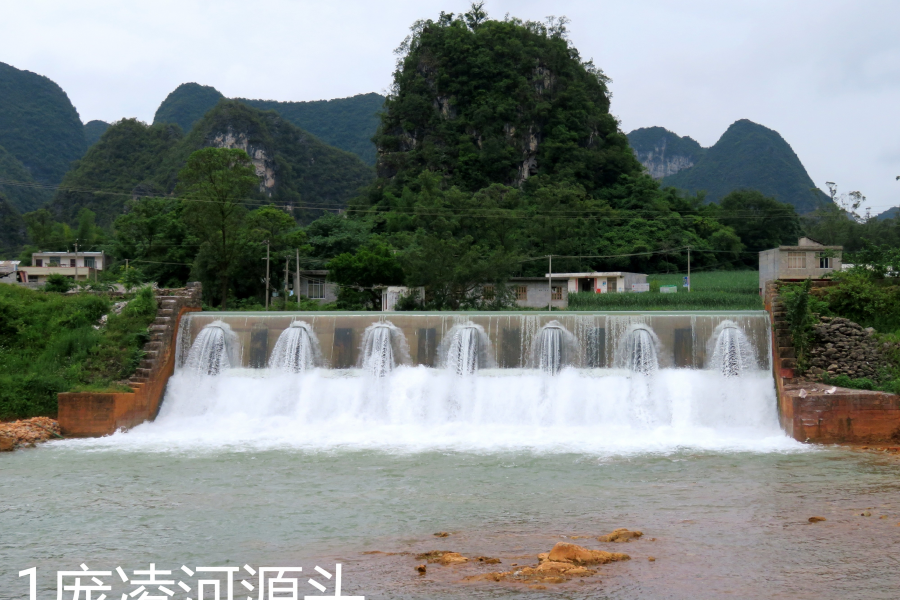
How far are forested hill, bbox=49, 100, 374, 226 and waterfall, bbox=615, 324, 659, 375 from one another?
2615 inches

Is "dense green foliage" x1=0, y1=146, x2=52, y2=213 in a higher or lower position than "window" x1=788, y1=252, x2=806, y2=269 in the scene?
higher

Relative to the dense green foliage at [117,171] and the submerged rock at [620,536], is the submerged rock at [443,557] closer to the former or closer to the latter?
the submerged rock at [620,536]

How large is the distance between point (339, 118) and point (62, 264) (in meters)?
83.8

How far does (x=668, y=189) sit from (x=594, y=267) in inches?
698

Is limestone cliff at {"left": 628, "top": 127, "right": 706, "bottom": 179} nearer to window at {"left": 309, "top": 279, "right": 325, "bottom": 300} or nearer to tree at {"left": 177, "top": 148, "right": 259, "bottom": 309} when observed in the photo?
window at {"left": 309, "top": 279, "right": 325, "bottom": 300}

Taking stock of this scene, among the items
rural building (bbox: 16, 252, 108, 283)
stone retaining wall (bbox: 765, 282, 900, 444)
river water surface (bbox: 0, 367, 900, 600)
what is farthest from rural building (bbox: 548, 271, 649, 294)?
rural building (bbox: 16, 252, 108, 283)

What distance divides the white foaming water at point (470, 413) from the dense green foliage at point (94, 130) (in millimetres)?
114297

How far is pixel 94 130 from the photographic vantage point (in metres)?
126

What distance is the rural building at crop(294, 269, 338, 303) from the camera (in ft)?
130

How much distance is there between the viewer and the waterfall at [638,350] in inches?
599

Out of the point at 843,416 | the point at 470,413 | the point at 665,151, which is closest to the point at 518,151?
the point at 470,413

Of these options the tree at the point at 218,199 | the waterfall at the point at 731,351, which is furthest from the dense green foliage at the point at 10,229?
the waterfall at the point at 731,351

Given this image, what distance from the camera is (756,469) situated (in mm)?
11055

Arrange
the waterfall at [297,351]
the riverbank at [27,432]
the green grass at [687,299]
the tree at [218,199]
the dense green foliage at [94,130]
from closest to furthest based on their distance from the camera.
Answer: the riverbank at [27,432] → the waterfall at [297,351] → the green grass at [687,299] → the tree at [218,199] → the dense green foliage at [94,130]
